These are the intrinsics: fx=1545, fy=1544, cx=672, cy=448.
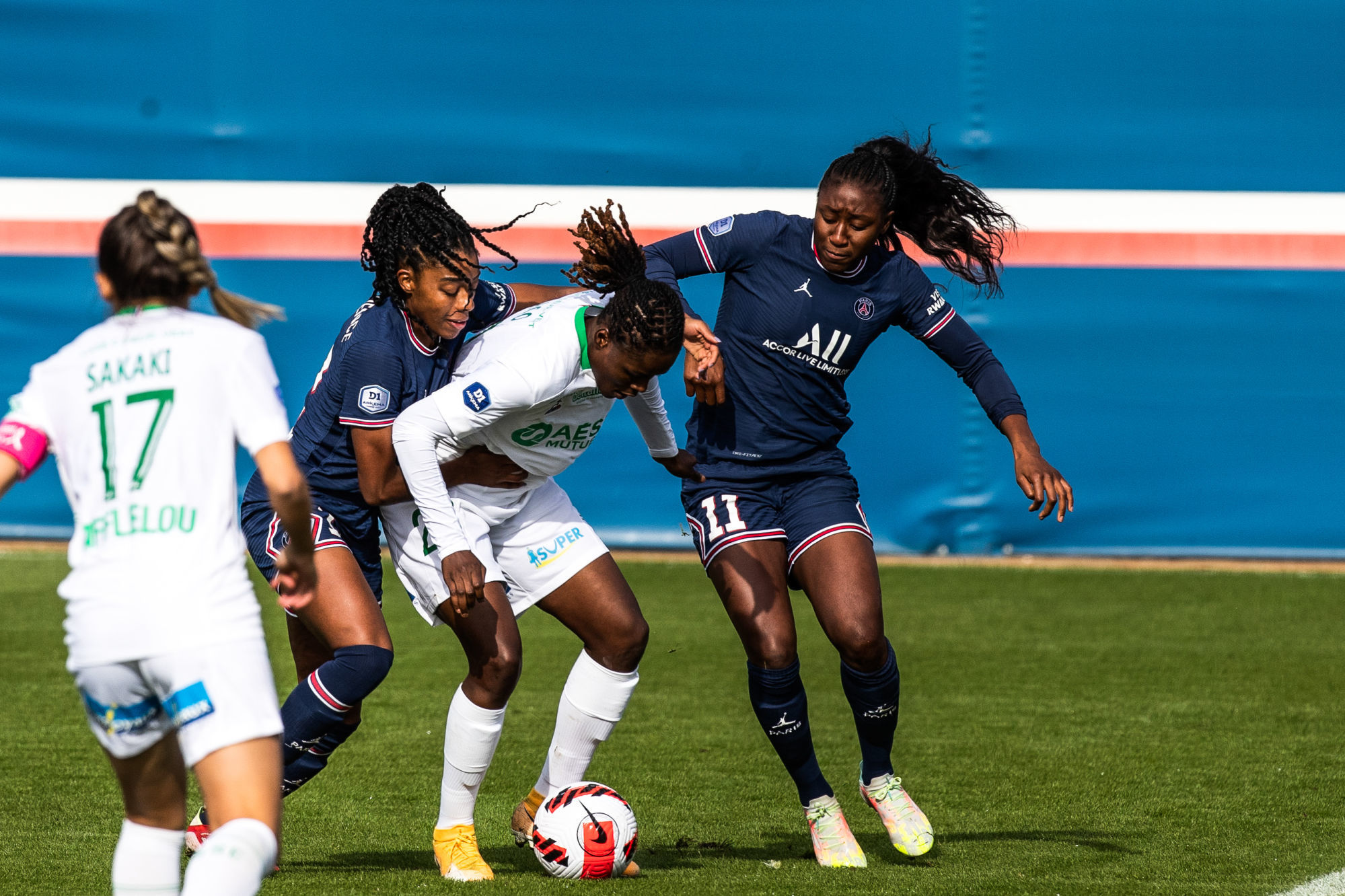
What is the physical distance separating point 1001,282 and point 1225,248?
147cm

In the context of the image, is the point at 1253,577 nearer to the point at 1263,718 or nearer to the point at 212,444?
the point at 1263,718

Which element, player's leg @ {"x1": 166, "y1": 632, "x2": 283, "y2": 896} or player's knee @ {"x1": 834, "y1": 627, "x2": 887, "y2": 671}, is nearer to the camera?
player's leg @ {"x1": 166, "y1": 632, "x2": 283, "y2": 896}

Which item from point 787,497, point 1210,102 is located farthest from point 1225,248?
Result: point 787,497

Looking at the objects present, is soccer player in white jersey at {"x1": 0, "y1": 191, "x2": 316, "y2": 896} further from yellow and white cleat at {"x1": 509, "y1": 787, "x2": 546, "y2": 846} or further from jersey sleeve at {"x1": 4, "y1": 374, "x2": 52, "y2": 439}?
yellow and white cleat at {"x1": 509, "y1": 787, "x2": 546, "y2": 846}

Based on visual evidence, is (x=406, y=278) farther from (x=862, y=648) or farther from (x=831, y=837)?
(x=831, y=837)

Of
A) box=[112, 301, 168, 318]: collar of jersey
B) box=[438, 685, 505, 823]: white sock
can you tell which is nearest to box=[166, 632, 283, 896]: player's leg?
box=[112, 301, 168, 318]: collar of jersey

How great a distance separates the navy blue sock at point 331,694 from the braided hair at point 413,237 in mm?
1014

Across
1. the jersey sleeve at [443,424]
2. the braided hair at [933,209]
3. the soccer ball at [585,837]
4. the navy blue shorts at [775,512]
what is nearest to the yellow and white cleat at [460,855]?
the soccer ball at [585,837]

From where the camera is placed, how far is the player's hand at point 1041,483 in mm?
4367

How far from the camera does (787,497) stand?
4887 millimetres

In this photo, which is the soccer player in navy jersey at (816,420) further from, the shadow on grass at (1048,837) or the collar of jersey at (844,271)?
the shadow on grass at (1048,837)

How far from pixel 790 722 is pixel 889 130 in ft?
20.3

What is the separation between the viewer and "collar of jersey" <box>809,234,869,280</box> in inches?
192

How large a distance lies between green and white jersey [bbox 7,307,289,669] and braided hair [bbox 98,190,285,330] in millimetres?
72
